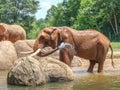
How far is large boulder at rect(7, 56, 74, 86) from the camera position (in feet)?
39.7

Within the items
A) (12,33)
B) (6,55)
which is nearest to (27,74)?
(6,55)

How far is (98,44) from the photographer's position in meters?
16.5

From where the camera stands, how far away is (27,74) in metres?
12.1

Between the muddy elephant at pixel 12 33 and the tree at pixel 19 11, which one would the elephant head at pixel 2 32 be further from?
the tree at pixel 19 11

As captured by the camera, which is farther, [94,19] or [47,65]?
[94,19]

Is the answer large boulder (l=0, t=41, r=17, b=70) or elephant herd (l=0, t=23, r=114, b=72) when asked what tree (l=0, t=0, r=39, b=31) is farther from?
elephant herd (l=0, t=23, r=114, b=72)

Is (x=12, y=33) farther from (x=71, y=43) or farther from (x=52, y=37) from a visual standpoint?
(x=52, y=37)

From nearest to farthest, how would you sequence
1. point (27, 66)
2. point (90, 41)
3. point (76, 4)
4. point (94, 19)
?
point (27, 66) → point (90, 41) → point (94, 19) → point (76, 4)

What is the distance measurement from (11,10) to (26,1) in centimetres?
259

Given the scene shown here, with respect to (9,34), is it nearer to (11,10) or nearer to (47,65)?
(47,65)

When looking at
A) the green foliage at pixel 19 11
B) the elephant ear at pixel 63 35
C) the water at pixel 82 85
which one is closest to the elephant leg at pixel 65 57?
the elephant ear at pixel 63 35

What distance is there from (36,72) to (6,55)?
7553 mm

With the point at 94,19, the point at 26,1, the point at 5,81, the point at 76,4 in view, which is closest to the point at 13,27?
the point at 5,81

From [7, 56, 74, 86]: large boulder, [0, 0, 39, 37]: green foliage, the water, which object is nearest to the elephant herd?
[7, 56, 74, 86]: large boulder
